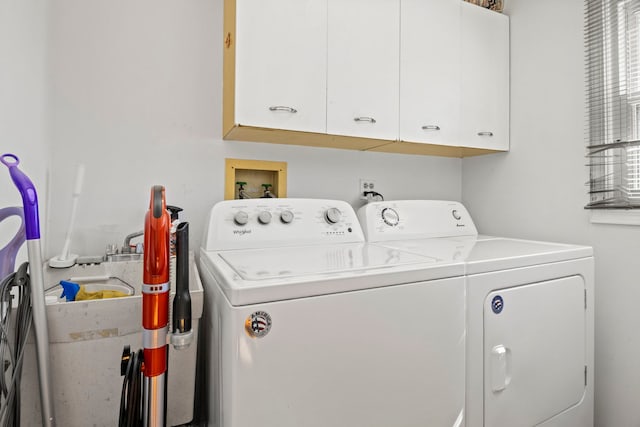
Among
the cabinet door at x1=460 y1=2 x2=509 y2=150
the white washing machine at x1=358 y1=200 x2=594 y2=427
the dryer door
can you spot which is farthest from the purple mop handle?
the cabinet door at x1=460 y1=2 x2=509 y2=150

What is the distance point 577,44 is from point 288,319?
1.80 meters

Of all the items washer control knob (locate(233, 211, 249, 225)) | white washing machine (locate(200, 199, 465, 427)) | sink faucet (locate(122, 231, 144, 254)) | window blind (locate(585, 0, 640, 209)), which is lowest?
white washing machine (locate(200, 199, 465, 427))

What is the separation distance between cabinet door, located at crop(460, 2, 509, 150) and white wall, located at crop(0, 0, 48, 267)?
1.73 meters

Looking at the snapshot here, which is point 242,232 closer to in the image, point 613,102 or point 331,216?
point 331,216

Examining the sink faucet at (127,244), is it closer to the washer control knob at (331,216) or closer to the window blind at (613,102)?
the washer control knob at (331,216)

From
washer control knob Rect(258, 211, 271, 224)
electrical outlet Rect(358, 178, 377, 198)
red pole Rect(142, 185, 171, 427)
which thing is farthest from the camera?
electrical outlet Rect(358, 178, 377, 198)

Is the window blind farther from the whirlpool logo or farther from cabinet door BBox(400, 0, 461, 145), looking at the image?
the whirlpool logo

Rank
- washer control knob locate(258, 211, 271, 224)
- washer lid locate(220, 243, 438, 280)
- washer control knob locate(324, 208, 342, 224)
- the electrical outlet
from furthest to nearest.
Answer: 1. the electrical outlet
2. washer control knob locate(324, 208, 342, 224)
3. washer control knob locate(258, 211, 271, 224)
4. washer lid locate(220, 243, 438, 280)

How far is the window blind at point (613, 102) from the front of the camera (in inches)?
53.9

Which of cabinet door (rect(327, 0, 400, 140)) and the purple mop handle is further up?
cabinet door (rect(327, 0, 400, 140))

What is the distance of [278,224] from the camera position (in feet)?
4.50

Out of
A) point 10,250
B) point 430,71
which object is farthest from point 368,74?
point 10,250

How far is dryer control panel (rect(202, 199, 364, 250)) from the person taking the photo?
4.20 feet

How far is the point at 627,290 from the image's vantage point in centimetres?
140
